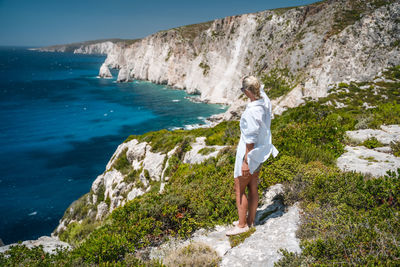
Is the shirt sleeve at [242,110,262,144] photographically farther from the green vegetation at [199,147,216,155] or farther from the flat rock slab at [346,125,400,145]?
the flat rock slab at [346,125,400,145]

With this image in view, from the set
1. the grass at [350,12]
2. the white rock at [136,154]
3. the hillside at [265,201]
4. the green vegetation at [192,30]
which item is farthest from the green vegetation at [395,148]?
the green vegetation at [192,30]

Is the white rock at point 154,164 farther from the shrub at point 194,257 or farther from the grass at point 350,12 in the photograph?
the grass at point 350,12

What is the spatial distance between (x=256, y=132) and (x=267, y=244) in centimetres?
206

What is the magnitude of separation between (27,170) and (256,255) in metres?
45.8

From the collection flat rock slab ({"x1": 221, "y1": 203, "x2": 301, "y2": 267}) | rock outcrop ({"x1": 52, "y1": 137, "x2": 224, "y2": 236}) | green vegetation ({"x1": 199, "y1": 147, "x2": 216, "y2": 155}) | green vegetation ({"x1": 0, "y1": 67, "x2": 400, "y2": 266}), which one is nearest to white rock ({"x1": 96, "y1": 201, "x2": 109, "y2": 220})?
rock outcrop ({"x1": 52, "y1": 137, "x2": 224, "y2": 236})

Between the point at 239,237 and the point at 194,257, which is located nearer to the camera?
the point at 194,257

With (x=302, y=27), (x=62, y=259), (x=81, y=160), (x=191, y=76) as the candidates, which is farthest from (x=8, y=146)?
(x=302, y=27)

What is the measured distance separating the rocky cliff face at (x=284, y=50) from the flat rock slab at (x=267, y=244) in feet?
104

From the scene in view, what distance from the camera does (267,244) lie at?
13.7 ft

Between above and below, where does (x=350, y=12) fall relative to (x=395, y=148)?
above

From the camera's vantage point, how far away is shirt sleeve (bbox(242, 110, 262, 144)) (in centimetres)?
413

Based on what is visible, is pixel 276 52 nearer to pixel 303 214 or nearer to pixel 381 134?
pixel 381 134

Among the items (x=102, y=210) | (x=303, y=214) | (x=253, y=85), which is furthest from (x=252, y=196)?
(x=102, y=210)

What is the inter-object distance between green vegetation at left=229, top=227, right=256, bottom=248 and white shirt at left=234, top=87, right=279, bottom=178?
1.25 m
